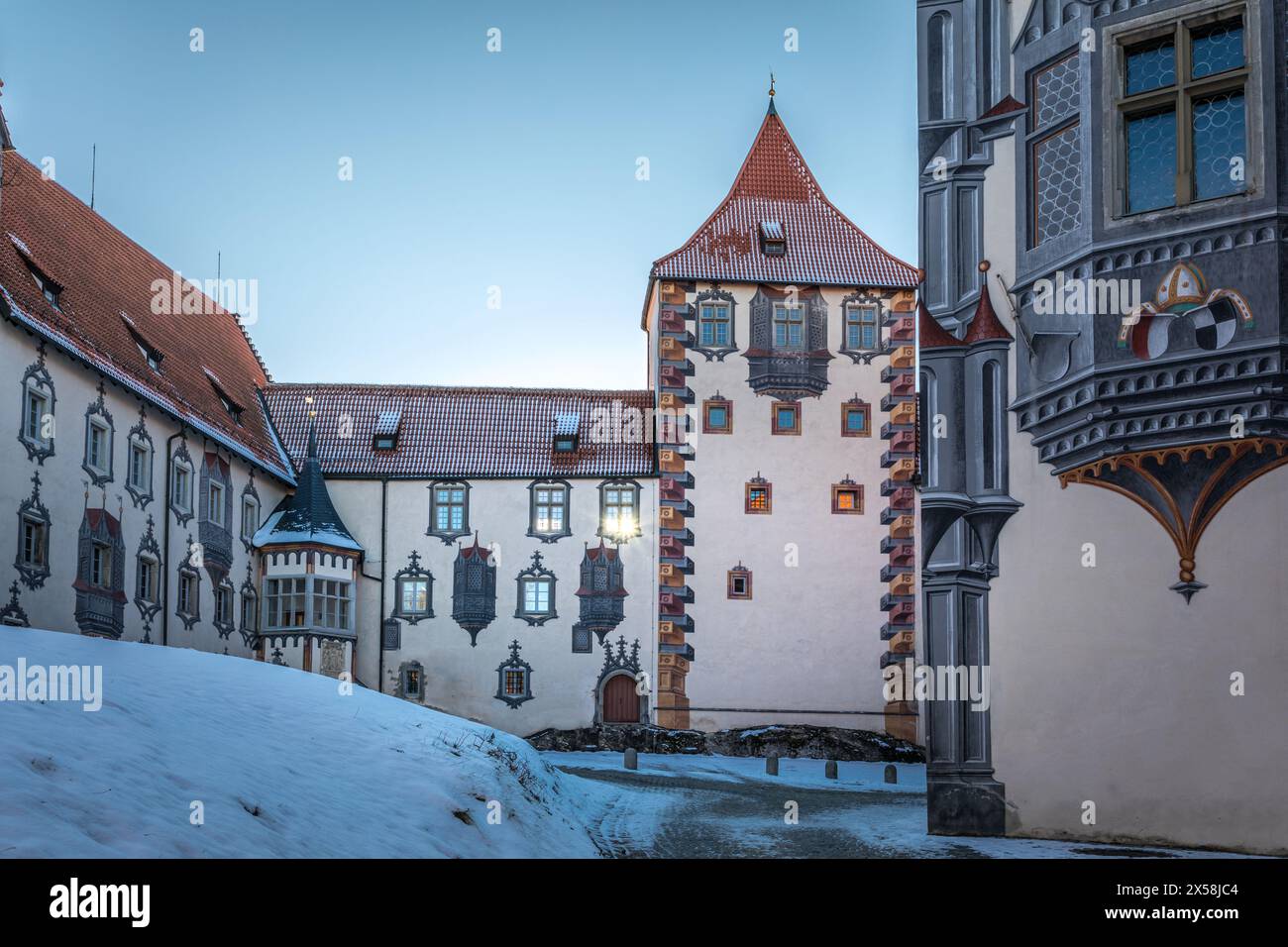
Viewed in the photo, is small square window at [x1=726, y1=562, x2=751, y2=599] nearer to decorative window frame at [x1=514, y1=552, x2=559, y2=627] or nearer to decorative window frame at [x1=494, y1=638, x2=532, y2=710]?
decorative window frame at [x1=514, y1=552, x2=559, y2=627]

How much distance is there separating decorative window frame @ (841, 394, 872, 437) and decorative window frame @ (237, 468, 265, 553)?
53.0ft

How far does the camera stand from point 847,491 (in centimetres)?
4125

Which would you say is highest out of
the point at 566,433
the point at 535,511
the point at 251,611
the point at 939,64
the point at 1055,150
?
the point at 939,64

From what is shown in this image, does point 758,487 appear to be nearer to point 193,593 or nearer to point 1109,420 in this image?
point 193,593

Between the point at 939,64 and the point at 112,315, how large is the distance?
862 inches

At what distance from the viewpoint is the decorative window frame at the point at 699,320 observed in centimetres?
4181

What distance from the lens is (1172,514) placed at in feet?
51.5

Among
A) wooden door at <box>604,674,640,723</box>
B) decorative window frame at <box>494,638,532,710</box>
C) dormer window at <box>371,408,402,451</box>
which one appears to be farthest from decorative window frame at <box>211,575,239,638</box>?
wooden door at <box>604,674,640,723</box>

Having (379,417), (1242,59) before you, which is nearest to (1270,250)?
(1242,59)

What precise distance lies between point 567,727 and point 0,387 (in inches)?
741

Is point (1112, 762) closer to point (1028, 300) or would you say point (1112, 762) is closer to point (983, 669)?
point (983, 669)

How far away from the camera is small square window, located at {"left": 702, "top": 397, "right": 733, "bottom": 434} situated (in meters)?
41.5

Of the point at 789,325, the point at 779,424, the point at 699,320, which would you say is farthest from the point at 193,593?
the point at 789,325

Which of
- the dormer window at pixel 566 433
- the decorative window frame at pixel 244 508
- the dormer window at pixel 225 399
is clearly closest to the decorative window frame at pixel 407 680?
the decorative window frame at pixel 244 508
